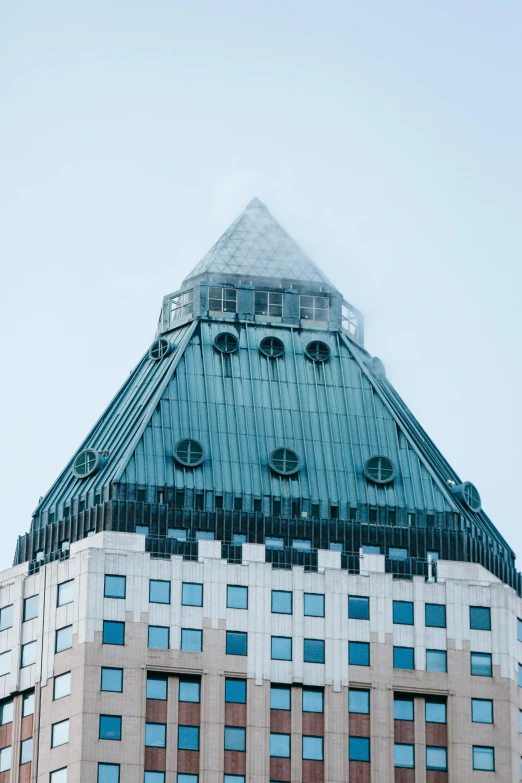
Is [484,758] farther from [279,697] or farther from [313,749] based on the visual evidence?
[279,697]

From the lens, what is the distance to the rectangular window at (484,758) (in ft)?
654

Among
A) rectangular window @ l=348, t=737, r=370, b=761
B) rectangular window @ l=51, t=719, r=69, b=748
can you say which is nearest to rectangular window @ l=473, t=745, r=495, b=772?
rectangular window @ l=348, t=737, r=370, b=761

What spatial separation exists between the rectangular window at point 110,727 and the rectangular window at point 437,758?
65.6 feet

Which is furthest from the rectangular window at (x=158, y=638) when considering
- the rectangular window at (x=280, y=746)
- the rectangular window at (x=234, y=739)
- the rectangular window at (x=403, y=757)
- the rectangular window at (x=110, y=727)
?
the rectangular window at (x=403, y=757)

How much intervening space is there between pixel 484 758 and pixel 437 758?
9.96 ft

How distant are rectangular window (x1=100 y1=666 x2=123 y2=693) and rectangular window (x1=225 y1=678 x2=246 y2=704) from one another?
682cm

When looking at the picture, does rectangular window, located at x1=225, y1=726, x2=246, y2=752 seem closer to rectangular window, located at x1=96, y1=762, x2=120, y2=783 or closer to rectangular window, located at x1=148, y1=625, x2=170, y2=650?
rectangular window, located at x1=148, y1=625, x2=170, y2=650

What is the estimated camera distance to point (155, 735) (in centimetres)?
19662

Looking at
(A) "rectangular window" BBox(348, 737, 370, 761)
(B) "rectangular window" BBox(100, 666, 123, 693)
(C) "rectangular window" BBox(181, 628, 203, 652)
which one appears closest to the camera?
(B) "rectangular window" BBox(100, 666, 123, 693)

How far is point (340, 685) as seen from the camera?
199875mm

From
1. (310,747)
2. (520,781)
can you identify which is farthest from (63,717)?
(520,781)

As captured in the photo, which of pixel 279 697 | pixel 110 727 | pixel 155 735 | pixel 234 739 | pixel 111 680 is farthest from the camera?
pixel 279 697

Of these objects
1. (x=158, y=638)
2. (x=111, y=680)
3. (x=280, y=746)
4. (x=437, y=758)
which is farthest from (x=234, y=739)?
(x=437, y=758)

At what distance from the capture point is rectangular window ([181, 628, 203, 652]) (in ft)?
654
